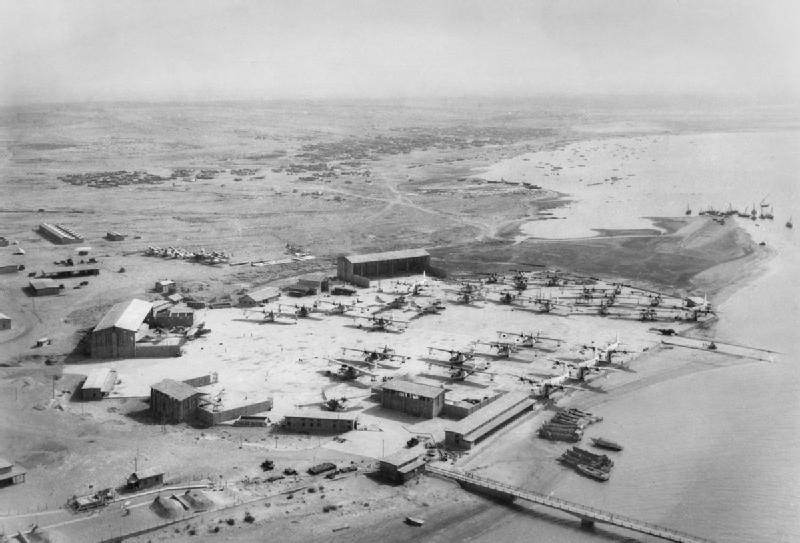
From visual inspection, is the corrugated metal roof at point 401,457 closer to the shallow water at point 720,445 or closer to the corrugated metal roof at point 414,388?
the shallow water at point 720,445

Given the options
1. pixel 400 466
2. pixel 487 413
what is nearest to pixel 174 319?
pixel 487 413

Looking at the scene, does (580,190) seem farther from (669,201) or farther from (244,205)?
(244,205)

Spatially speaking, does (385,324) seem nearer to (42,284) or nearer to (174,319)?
(174,319)

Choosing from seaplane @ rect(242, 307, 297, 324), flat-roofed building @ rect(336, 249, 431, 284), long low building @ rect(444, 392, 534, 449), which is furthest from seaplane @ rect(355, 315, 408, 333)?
long low building @ rect(444, 392, 534, 449)

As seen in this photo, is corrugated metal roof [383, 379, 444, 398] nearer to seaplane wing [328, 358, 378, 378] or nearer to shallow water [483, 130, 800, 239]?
seaplane wing [328, 358, 378, 378]

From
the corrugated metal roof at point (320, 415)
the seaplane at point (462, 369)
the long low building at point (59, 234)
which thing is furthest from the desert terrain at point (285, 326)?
the long low building at point (59, 234)
